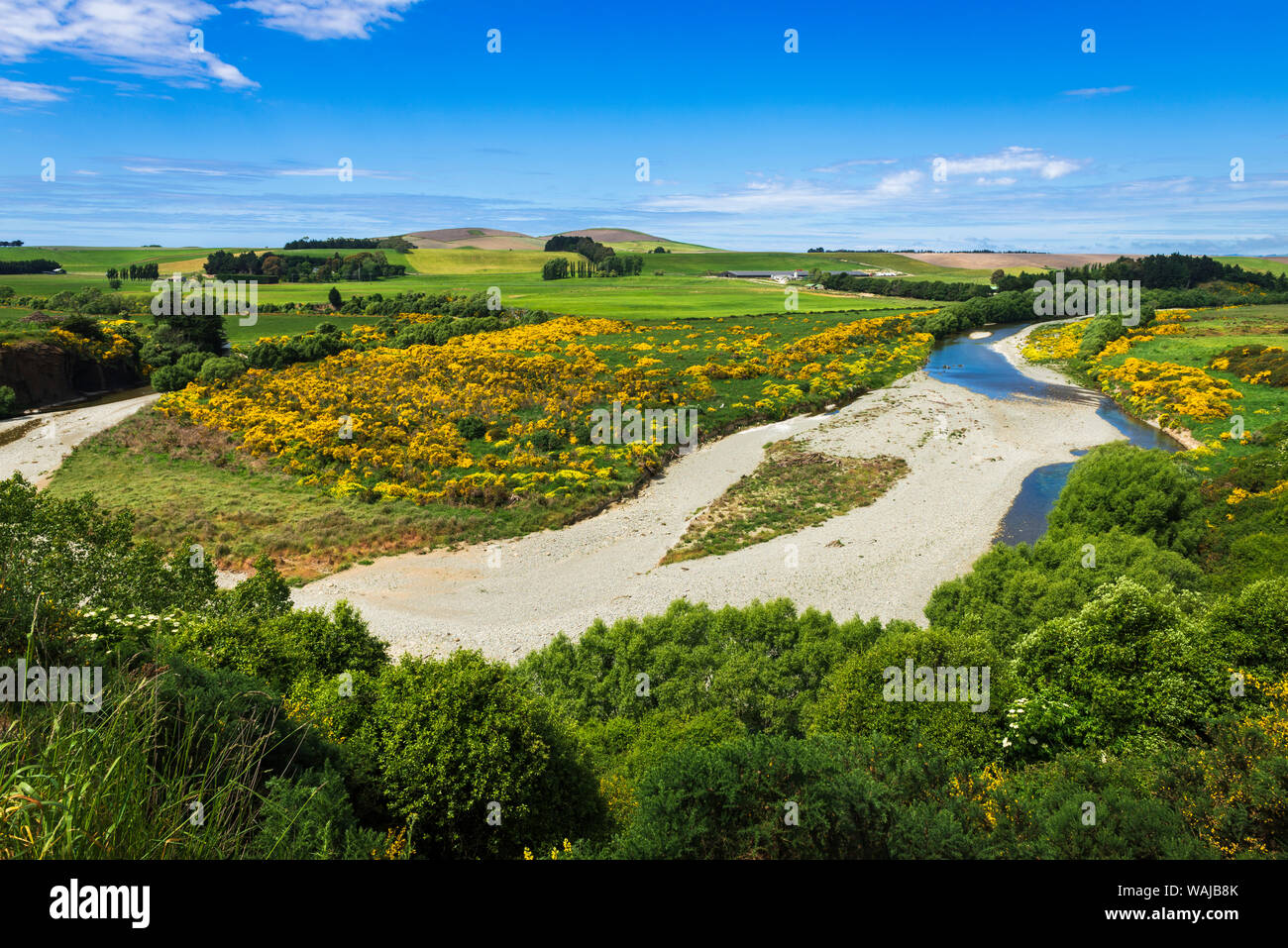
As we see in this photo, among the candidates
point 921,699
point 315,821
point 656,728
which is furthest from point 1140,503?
point 315,821

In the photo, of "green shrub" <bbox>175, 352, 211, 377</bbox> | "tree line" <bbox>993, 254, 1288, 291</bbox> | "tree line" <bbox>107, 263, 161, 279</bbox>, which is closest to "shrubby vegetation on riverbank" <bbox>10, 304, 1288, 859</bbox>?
"green shrub" <bbox>175, 352, 211, 377</bbox>

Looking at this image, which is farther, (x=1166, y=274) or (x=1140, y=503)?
(x=1166, y=274)

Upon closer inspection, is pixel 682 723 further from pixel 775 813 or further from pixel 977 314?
pixel 977 314

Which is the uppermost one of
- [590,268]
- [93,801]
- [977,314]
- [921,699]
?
[590,268]

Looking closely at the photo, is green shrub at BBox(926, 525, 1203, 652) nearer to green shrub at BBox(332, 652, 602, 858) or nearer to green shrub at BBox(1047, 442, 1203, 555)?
green shrub at BBox(1047, 442, 1203, 555)
